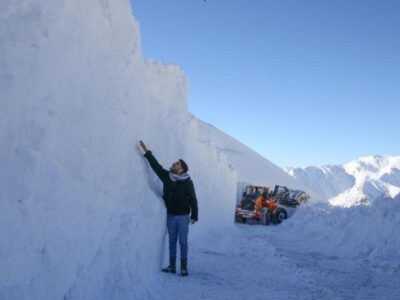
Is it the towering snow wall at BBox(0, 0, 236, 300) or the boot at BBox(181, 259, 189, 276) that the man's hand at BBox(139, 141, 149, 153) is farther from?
the boot at BBox(181, 259, 189, 276)

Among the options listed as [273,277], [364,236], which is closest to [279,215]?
[364,236]

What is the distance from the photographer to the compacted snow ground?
21.7ft

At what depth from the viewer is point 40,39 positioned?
404cm

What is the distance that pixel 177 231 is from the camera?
7527mm

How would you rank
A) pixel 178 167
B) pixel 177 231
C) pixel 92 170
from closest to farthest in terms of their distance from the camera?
pixel 92 170 → pixel 178 167 → pixel 177 231

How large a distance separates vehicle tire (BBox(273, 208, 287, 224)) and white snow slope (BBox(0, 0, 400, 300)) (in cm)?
1453

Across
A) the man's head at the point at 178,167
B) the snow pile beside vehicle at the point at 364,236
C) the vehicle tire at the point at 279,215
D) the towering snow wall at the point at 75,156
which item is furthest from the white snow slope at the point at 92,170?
the vehicle tire at the point at 279,215

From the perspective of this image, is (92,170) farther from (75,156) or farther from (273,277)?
(273,277)

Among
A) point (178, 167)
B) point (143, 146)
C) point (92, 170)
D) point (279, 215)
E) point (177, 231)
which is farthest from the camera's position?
point (279, 215)

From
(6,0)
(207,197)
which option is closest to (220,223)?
(207,197)

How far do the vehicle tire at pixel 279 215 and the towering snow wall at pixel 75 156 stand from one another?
698 inches

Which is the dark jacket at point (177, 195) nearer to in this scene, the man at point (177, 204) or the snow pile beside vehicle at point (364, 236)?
the man at point (177, 204)

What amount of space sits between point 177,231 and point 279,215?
18121 mm

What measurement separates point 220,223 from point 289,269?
24.7 ft
